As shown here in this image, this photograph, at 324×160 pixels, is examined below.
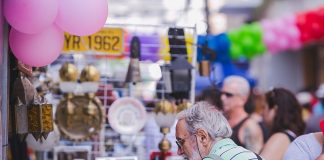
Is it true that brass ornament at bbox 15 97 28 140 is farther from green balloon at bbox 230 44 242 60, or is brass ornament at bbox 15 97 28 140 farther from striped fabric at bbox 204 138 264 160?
green balloon at bbox 230 44 242 60

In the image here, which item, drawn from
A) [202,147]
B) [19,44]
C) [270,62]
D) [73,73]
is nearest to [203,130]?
[202,147]

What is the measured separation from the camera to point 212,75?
18.2ft

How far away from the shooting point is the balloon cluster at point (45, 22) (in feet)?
9.52

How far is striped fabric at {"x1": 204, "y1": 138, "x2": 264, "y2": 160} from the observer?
113 inches

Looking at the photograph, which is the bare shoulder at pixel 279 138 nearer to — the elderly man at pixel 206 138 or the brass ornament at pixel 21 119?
the elderly man at pixel 206 138

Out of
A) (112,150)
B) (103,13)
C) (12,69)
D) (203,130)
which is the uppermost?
(103,13)

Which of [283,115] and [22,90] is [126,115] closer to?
[283,115]

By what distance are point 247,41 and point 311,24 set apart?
114cm

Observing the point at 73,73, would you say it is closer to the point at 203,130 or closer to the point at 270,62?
the point at 203,130

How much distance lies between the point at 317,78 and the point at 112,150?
1216cm

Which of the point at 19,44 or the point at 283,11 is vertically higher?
the point at 283,11

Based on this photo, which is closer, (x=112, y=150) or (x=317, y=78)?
(x=112, y=150)

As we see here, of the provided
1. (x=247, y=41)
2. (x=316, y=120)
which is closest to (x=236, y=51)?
(x=247, y=41)

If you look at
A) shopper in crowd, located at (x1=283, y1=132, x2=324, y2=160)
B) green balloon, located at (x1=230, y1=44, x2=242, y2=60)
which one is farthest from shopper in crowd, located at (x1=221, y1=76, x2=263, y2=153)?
green balloon, located at (x1=230, y1=44, x2=242, y2=60)
